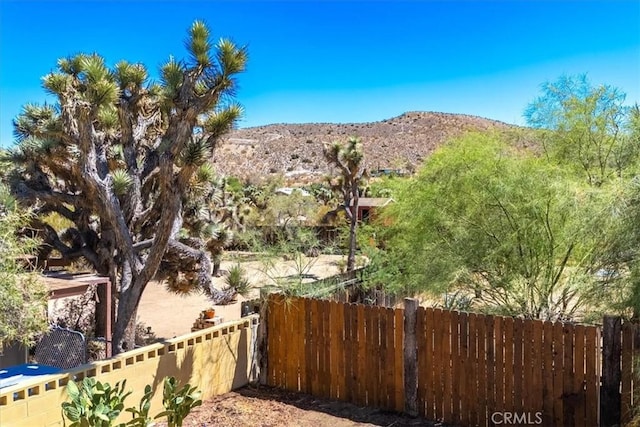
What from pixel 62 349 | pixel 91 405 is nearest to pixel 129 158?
pixel 62 349

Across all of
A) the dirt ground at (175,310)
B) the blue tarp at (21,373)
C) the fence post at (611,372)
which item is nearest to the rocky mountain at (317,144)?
the dirt ground at (175,310)

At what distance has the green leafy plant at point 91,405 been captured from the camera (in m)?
4.58

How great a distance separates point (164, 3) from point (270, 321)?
753 cm

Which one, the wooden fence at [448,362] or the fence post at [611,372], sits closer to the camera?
the fence post at [611,372]

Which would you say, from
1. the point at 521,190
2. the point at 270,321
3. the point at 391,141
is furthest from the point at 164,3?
the point at 391,141

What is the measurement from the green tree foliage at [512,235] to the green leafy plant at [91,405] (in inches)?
170

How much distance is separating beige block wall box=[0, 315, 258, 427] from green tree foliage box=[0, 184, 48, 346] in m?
0.51

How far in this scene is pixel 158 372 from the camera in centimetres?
614

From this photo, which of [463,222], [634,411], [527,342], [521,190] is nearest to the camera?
[634,411]

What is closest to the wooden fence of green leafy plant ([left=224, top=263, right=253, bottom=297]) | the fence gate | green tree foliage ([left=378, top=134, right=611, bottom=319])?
green tree foliage ([left=378, top=134, right=611, bottom=319])

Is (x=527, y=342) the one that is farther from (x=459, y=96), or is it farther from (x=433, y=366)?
(x=459, y=96)

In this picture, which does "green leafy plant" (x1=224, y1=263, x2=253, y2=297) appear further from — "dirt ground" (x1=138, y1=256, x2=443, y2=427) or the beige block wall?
the beige block wall

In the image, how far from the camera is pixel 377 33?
1928cm

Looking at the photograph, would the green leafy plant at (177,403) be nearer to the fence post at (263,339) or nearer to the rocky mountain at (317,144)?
the fence post at (263,339)
